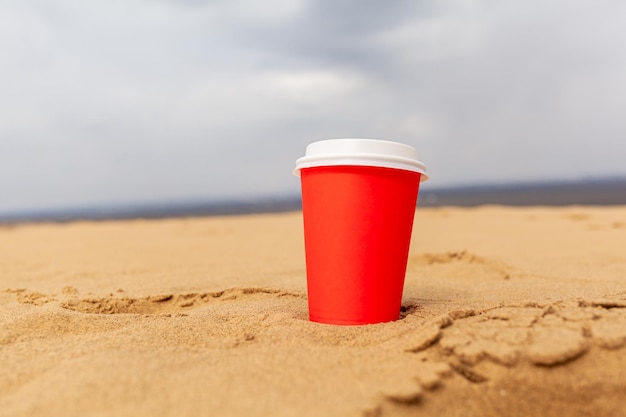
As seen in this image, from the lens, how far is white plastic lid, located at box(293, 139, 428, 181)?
1734 millimetres

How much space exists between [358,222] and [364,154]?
0.26 m

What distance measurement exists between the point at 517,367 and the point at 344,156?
2.92ft

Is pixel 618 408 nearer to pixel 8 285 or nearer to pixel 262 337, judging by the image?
pixel 262 337

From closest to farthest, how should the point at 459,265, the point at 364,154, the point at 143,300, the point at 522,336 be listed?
the point at 522,336 → the point at 364,154 → the point at 143,300 → the point at 459,265

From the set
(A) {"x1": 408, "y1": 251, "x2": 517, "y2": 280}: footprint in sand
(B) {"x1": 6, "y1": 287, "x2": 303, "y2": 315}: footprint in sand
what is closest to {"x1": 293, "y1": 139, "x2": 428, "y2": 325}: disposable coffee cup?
(B) {"x1": 6, "y1": 287, "x2": 303, "y2": 315}: footprint in sand

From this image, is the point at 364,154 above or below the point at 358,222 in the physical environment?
above

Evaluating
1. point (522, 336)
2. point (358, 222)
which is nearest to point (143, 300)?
point (358, 222)

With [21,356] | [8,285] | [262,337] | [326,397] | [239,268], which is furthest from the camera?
[239,268]

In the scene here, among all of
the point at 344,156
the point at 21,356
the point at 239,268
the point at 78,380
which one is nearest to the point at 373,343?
the point at 344,156

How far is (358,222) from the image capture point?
5.90ft

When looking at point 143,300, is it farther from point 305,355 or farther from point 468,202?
point 468,202

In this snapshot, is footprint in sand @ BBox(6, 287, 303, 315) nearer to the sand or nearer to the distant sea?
the sand

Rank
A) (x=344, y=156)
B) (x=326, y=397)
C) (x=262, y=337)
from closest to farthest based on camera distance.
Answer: (x=326, y=397) → (x=262, y=337) → (x=344, y=156)

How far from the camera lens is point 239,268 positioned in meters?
3.59
